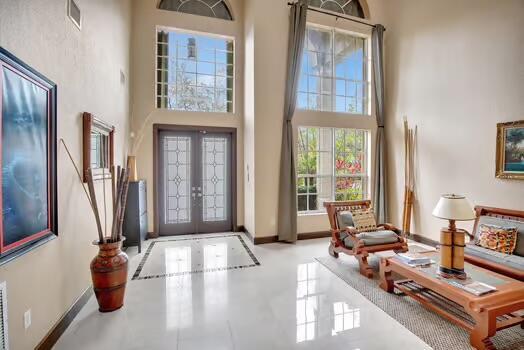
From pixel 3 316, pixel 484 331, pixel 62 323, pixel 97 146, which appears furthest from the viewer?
pixel 97 146

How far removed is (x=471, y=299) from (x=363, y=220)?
214cm

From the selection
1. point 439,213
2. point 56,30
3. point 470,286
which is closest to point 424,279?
point 470,286

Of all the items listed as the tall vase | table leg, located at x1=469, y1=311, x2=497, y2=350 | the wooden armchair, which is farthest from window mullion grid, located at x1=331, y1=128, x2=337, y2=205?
the tall vase

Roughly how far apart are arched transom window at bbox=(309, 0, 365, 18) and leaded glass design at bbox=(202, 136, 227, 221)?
3681 mm

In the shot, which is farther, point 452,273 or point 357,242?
point 357,242

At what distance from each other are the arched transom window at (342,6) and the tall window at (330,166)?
275 cm

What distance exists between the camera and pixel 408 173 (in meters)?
5.41

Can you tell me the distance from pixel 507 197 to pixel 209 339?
174 inches

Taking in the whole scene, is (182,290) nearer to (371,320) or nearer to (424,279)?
(371,320)

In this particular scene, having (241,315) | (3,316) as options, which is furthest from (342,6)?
(3,316)

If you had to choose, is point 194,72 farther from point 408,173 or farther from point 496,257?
point 496,257

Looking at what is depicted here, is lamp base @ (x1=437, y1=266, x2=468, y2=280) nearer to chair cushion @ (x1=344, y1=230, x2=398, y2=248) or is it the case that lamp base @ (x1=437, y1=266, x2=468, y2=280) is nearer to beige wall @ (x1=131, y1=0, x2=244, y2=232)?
chair cushion @ (x1=344, y1=230, x2=398, y2=248)

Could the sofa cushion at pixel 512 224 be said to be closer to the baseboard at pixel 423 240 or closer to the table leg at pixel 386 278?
the baseboard at pixel 423 240

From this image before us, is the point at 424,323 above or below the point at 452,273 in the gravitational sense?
below
